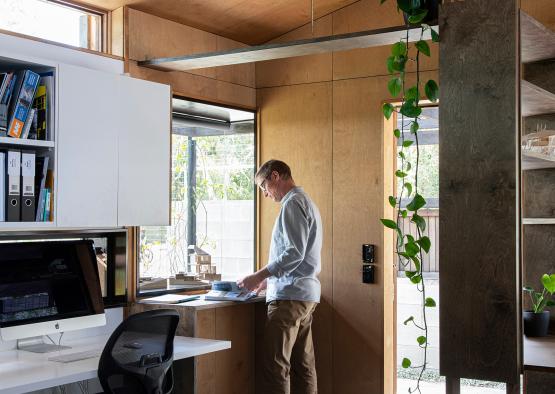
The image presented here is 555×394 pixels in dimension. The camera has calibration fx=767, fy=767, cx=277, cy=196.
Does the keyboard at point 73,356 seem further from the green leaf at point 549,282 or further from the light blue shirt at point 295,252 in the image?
the green leaf at point 549,282

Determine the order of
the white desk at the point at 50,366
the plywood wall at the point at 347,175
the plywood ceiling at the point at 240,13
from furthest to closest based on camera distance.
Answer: the plywood wall at the point at 347,175 → the plywood ceiling at the point at 240,13 → the white desk at the point at 50,366

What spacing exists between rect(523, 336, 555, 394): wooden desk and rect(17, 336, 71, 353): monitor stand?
7.42 feet

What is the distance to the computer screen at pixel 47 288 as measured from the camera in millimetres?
3670

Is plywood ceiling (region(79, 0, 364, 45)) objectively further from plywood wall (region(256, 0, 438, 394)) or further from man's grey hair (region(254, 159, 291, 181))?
man's grey hair (region(254, 159, 291, 181))

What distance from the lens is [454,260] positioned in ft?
8.36

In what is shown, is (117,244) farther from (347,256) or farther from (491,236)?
(491,236)

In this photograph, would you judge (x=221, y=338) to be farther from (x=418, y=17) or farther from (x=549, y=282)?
(x=418, y=17)

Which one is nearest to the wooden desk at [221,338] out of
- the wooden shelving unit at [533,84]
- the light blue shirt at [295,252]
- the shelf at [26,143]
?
the light blue shirt at [295,252]

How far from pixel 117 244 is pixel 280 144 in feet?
5.33

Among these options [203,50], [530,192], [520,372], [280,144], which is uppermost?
[203,50]

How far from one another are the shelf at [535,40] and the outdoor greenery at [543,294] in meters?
1.02

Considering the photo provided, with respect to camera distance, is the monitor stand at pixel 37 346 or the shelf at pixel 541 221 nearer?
the shelf at pixel 541 221

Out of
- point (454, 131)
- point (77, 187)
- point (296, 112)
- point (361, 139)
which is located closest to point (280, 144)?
point (296, 112)

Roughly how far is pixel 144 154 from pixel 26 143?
80 centimetres
